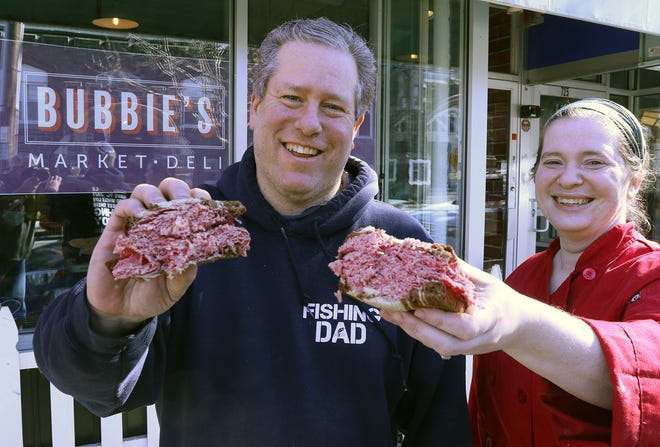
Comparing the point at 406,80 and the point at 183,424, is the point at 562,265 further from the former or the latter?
the point at 406,80

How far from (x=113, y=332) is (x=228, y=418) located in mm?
398

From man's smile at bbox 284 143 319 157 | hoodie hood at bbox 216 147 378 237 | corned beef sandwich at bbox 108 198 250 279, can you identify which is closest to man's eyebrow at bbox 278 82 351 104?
man's smile at bbox 284 143 319 157

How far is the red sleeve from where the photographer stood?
4.25ft

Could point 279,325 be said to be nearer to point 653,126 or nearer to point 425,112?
point 425,112

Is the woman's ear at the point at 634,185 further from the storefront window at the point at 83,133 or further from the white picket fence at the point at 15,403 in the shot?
the white picket fence at the point at 15,403

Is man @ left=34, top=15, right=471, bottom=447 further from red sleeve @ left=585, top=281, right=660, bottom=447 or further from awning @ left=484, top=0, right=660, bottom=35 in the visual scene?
awning @ left=484, top=0, right=660, bottom=35

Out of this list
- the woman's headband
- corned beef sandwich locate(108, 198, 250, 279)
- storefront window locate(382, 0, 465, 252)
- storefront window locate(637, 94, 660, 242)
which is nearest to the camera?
corned beef sandwich locate(108, 198, 250, 279)

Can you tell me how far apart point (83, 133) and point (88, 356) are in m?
2.37

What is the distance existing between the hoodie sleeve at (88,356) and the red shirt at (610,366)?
102cm

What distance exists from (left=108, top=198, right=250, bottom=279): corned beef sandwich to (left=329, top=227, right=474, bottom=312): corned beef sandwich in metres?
0.30

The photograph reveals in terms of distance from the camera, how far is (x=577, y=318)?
54.0 inches

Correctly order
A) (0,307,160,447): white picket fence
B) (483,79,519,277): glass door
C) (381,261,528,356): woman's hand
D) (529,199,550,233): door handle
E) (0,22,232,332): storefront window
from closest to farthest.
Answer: (381,261,528,356): woman's hand < (0,307,160,447): white picket fence < (0,22,232,332): storefront window < (483,79,519,277): glass door < (529,199,550,233): door handle

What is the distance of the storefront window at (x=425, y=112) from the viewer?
14.8 feet

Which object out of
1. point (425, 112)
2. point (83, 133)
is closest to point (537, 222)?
point (425, 112)
